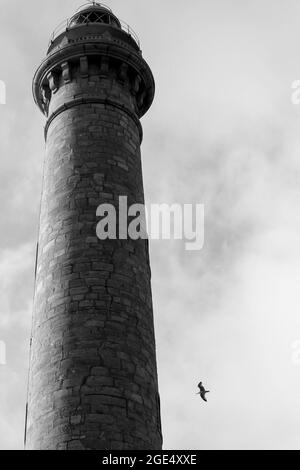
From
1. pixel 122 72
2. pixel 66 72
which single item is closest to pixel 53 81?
pixel 66 72

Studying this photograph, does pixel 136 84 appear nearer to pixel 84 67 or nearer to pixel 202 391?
pixel 84 67

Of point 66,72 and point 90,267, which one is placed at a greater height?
point 66,72

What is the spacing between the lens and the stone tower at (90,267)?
43.7ft

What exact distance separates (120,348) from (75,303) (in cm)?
131

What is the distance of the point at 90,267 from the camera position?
15.0 meters

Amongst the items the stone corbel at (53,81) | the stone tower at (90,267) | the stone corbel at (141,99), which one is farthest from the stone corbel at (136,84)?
the stone corbel at (53,81)

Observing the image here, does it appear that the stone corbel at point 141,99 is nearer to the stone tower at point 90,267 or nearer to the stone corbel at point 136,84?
the stone tower at point 90,267

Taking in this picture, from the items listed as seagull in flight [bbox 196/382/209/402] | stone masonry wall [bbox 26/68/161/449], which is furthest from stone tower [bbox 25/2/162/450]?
seagull in flight [bbox 196/382/209/402]

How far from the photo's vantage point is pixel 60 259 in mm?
15328

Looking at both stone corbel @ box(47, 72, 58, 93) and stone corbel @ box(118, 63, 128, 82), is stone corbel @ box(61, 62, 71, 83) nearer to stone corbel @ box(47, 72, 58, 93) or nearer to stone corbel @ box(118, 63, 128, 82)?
stone corbel @ box(47, 72, 58, 93)

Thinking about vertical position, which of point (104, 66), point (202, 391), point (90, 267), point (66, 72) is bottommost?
point (202, 391)

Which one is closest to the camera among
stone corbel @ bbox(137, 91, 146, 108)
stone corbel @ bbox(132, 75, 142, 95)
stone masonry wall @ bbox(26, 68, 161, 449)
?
stone masonry wall @ bbox(26, 68, 161, 449)

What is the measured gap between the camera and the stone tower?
13.3 m

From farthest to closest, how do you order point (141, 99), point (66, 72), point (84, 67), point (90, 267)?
point (141, 99) → point (66, 72) → point (84, 67) → point (90, 267)
